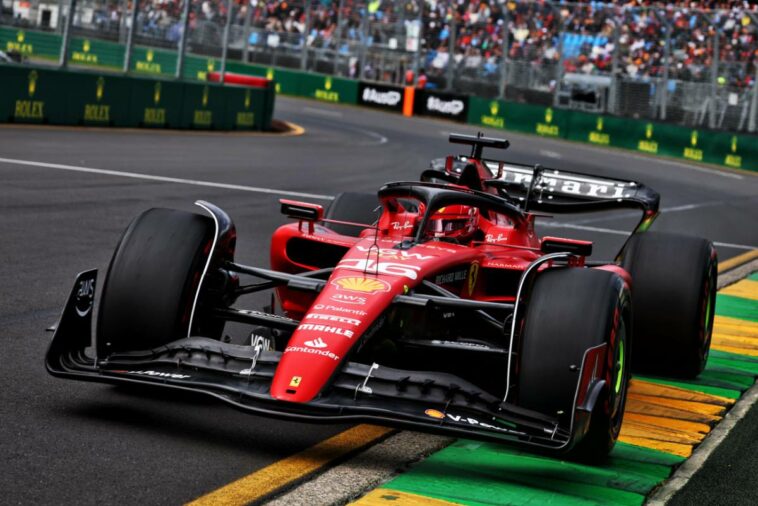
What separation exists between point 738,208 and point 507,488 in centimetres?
1713

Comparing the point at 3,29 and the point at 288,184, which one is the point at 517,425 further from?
the point at 3,29

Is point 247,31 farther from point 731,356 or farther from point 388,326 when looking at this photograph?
point 388,326

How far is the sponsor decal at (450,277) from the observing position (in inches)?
251

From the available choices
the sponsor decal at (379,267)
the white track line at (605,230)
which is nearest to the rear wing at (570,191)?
the sponsor decal at (379,267)

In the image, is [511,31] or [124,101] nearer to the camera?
[124,101]

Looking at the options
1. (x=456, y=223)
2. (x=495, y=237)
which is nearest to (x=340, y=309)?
(x=456, y=223)

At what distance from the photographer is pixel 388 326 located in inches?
234

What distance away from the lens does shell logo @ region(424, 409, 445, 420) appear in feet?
17.0

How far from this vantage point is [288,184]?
17484 mm

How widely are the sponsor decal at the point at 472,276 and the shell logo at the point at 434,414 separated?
1593 mm

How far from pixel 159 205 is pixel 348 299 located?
25.8ft

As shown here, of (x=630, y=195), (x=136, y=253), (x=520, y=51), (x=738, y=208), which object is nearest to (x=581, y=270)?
(x=136, y=253)

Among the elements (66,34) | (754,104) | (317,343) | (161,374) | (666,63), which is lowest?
(161,374)

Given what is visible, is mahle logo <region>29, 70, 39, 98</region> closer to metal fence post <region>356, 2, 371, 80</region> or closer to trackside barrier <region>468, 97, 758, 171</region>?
trackside barrier <region>468, 97, 758, 171</region>
